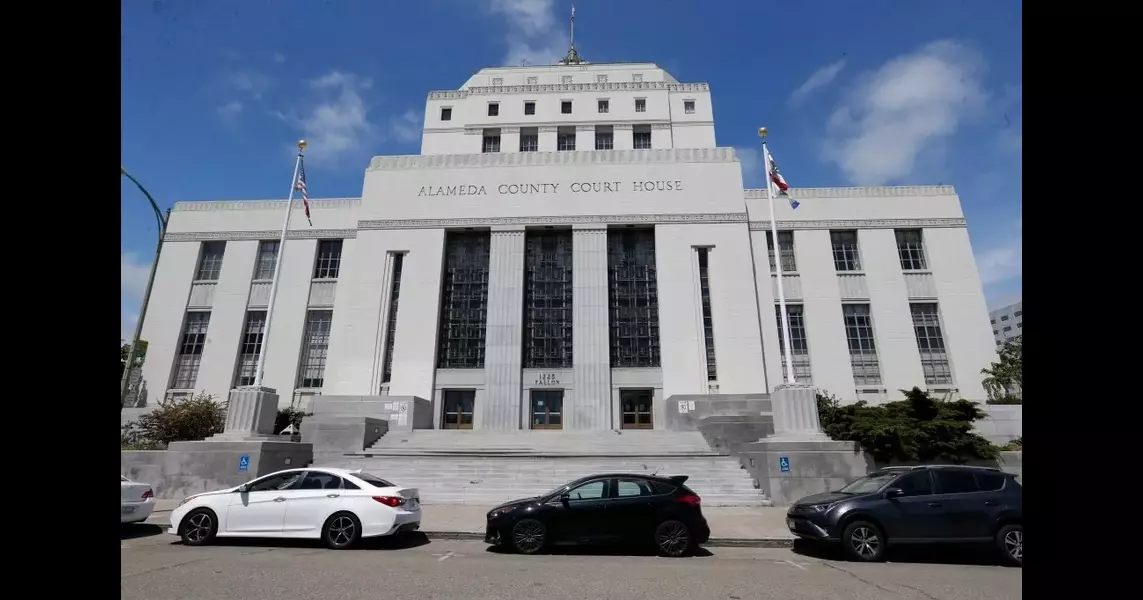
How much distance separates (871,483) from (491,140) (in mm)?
31742

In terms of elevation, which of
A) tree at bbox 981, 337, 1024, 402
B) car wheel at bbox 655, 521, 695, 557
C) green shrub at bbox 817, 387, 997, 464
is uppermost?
tree at bbox 981, 337, 1024, 402

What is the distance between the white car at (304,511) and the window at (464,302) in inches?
671

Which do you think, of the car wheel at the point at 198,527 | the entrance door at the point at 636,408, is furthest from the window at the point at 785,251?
the car wheel at the point at 198,527

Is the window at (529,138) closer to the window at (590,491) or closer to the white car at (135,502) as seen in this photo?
the white car at (135,502)

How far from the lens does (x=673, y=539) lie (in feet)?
31.9

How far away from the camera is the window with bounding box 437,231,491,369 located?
27797mm

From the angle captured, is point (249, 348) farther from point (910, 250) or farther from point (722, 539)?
point (910, 250)

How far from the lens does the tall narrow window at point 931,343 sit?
2769 cm

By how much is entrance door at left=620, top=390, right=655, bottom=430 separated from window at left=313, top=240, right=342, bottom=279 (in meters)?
17.5

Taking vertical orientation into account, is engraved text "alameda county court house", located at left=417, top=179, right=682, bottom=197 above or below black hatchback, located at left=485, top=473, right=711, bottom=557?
above

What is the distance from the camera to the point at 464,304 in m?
28.8

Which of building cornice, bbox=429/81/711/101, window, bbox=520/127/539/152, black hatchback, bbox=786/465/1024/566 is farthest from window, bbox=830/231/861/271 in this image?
black hatchback, bbox=786/465/1024/566

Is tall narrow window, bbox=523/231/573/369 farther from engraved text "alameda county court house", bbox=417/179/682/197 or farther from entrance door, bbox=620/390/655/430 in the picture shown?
entrance door, bbox=620/390/655/430
